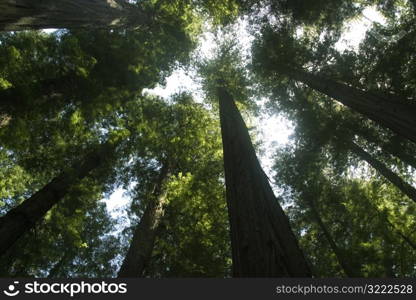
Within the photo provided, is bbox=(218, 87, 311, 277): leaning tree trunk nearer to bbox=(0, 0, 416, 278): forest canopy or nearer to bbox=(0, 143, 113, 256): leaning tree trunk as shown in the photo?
bbox=(0, 0, 416, 278): forest canopy

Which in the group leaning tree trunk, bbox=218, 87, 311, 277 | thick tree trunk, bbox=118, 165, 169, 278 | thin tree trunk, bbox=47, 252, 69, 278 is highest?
thin tree trunk, bbox=47, 252, 69, 278

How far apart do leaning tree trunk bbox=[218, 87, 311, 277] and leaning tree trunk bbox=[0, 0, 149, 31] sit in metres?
3.61

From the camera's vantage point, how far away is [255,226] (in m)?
2.08

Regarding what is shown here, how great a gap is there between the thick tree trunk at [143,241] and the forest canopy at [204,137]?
6 centimetres

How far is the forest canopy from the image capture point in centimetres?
560

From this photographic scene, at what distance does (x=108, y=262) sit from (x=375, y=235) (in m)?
15.7

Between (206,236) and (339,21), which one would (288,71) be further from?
(206,236)

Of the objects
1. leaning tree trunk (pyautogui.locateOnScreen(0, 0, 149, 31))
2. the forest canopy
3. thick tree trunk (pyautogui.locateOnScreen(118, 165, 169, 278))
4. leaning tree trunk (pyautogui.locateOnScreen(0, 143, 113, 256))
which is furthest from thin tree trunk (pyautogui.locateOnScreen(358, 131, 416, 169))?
leaning tree trunk (pyautogui.locateOnScreen(0, 143, 113, 256))

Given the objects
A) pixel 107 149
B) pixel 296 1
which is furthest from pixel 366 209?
pixel 107 149

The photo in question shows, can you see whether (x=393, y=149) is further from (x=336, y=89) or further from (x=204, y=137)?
(x=204, y=137)

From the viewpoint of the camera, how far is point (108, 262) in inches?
704

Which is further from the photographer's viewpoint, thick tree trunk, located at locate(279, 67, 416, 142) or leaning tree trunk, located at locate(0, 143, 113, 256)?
leaning tree trunk, located at locate(0, 143, 113, 256)

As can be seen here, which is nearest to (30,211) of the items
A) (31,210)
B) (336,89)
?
(31,210)

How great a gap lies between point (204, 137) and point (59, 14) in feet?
24.8
